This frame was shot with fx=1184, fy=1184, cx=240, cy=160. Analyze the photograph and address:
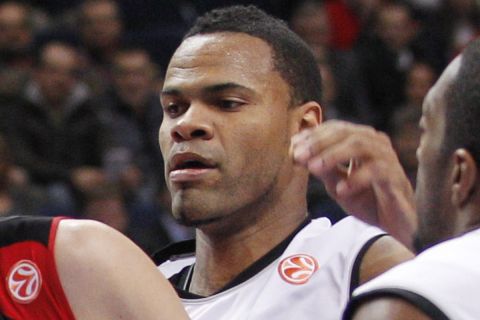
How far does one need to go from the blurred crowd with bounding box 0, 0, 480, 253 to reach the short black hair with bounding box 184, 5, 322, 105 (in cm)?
297

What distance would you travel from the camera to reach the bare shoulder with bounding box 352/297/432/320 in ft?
6.75

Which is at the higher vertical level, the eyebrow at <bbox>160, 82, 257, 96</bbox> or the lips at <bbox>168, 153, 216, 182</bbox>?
the eyebrow at <bbox>160, 82, 257, 96</bbox>

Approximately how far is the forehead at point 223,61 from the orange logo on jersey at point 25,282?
Answer: 87 centimetres

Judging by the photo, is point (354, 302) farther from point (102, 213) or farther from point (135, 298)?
point (102, 213)

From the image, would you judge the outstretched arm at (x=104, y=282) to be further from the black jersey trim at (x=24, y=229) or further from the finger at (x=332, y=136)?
the finger at (x=332, y=136)

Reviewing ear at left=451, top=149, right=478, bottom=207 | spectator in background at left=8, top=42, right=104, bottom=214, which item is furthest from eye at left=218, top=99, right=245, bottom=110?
spectator in background at left=8, top=42, right=104, bottom=214

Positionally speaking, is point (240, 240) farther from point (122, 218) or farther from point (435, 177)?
point (122, 218)

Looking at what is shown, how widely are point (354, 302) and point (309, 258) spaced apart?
3.62 feet

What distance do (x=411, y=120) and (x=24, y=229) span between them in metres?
5.33

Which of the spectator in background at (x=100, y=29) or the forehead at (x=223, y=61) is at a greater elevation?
the forehead at (x=223, y=61)

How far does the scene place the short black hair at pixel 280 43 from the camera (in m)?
3.52

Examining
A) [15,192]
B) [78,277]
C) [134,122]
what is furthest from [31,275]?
[134,122]

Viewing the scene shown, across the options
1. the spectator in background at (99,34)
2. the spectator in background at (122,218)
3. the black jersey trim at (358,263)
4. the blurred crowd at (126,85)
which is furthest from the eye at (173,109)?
the spectator in background at (99,34)

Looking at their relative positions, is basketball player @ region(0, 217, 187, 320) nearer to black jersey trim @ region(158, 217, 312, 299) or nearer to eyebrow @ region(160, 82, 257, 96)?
black jersey trim @ region(158, 217, 312, 299)
